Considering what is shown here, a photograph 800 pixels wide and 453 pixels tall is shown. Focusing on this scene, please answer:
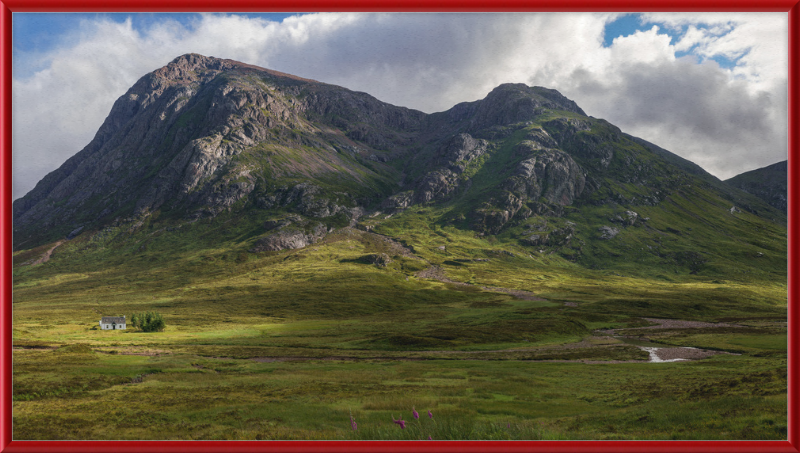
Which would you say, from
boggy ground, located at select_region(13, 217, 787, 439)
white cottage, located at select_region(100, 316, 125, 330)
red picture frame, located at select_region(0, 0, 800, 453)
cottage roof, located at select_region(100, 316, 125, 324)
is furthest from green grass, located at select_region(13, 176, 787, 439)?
cottage roof, located at select_region(100, 316, 125, 324)

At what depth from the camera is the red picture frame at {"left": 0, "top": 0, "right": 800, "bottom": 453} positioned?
7.36 metres

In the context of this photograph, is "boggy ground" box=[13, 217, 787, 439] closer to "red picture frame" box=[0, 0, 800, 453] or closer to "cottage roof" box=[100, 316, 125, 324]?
"red picture frame" box=[0, 0, 800, 453]

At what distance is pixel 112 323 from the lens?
107062mm

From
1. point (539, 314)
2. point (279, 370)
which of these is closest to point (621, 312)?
point (539, 314)
